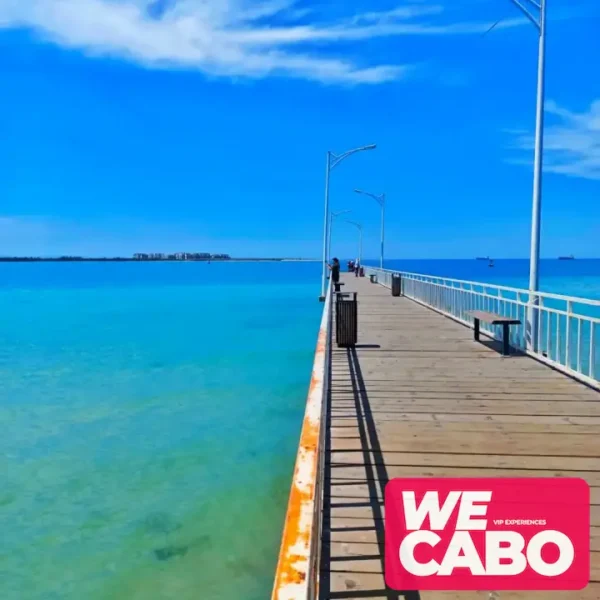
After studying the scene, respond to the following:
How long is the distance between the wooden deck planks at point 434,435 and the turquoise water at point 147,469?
7.79ft

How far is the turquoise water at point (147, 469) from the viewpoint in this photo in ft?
23.2

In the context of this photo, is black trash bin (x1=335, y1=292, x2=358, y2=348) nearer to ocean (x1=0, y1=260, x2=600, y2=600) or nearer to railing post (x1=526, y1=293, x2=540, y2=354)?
ocean (x1=0, y1=260, x2=600, y2=600)

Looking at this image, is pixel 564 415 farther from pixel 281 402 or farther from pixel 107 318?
pixel 107 318

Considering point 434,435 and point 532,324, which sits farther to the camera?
point 532,324

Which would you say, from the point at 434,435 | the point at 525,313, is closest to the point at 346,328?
the point at 525,313

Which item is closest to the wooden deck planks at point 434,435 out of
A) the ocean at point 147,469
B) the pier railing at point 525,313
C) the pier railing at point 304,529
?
the pier railing at point 525,313

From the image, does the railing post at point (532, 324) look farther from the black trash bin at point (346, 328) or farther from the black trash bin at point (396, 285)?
the black trash bin at point (396, 285)

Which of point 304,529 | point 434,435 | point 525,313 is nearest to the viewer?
point 304,529

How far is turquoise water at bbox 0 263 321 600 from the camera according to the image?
706cm

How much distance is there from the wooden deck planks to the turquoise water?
7.79 feet

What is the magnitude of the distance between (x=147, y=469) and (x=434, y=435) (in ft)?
21.1

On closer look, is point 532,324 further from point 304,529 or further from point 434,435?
point 304,529

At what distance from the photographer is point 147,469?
1041cm

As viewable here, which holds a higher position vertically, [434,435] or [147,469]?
[434,435]
